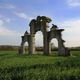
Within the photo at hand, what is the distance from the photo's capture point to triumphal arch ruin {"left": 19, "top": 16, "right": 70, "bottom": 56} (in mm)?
37250

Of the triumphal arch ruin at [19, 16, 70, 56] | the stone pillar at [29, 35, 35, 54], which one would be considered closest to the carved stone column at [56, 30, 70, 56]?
the triumphal arch ruin at [19, 16, 70, 56]

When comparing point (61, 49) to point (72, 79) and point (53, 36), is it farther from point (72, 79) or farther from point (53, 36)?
point (72, 79)

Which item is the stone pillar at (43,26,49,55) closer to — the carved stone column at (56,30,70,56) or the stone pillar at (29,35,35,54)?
the carved stone column at (56,30,70,56)

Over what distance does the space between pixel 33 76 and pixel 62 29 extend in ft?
78.1

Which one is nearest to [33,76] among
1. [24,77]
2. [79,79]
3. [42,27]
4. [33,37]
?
[24,77]

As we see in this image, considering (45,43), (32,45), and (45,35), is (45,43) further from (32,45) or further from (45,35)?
(32,45)

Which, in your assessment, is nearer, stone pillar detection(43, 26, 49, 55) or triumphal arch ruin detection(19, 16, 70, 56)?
triumphal arch ruin detection(19, 16, 70, 56)

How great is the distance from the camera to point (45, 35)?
132 ft

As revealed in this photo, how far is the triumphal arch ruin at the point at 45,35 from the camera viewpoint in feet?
122

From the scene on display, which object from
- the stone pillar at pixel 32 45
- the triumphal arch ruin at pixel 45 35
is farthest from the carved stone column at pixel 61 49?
the stone pillar at pixel 32 45

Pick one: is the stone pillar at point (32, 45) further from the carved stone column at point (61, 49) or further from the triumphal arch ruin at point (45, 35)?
the carved stone column at point (61, 49)

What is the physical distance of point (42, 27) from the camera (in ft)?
134

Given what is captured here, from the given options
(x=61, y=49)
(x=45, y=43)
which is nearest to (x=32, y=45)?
(x=45, y=43)

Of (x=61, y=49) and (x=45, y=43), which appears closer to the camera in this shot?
(x=61, y=49)
